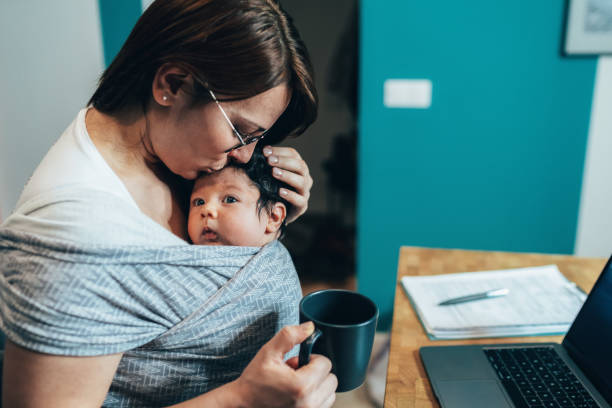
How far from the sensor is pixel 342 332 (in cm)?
65

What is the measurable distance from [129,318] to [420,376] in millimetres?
503

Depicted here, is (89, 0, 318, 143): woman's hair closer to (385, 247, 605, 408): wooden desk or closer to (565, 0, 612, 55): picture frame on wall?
(385, 247, 605, 408): wooden desk

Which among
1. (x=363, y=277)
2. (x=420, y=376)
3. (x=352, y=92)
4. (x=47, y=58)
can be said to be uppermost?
(x=47, y=58)

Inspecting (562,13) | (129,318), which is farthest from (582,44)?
(129,318)

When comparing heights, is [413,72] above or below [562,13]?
below

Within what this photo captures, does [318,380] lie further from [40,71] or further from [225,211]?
[40,71]

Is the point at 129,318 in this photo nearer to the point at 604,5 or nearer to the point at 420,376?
the point at 420,376

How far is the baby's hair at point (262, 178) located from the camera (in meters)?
1.00

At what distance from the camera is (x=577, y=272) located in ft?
4.02

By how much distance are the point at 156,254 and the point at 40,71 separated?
1958mm

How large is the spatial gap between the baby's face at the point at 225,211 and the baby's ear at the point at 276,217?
24 millimetres

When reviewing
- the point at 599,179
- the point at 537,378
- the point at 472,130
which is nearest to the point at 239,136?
the point at 537,378

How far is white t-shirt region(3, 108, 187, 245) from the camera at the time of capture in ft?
2.23

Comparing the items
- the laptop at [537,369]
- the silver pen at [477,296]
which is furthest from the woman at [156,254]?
the silver pen at [477,296]
